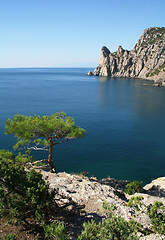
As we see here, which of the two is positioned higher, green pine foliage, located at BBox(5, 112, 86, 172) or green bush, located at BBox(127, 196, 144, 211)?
green pine foliage, located at BBox(5, 112, 86, 172)

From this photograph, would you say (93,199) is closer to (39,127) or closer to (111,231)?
(111,231)

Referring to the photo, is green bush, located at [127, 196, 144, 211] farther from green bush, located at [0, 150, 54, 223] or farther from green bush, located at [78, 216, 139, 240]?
green bush, located at [0, 150, 54, 223]

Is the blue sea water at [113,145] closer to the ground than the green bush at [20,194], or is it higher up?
closer to the ground

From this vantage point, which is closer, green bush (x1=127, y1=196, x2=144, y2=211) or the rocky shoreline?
the rocky shoreline

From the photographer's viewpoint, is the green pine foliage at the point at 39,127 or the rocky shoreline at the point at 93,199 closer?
the rocky shoreline at the point at 93,199

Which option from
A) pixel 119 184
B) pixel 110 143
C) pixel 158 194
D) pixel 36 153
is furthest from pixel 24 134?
pixel 110 143

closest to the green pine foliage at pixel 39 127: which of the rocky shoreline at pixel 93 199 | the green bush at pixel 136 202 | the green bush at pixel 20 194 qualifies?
the rocky shoreline at pixel 93 199

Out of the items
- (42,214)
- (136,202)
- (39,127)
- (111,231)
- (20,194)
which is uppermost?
(39,127)

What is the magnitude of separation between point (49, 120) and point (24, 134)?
242 centimetres

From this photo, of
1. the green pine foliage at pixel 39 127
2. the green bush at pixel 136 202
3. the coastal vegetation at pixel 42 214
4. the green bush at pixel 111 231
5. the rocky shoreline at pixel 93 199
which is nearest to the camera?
the green bush at pixel 111 231

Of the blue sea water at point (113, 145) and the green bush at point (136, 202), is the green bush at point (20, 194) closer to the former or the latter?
the green bush at point (136, 202)

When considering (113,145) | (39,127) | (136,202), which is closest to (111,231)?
(136,202)

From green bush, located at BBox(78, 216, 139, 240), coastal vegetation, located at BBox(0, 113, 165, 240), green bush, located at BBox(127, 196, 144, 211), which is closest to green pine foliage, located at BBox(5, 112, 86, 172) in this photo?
coastal vegetation, located at BBox(0, 113, 165, 240)

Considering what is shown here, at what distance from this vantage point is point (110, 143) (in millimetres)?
39312
